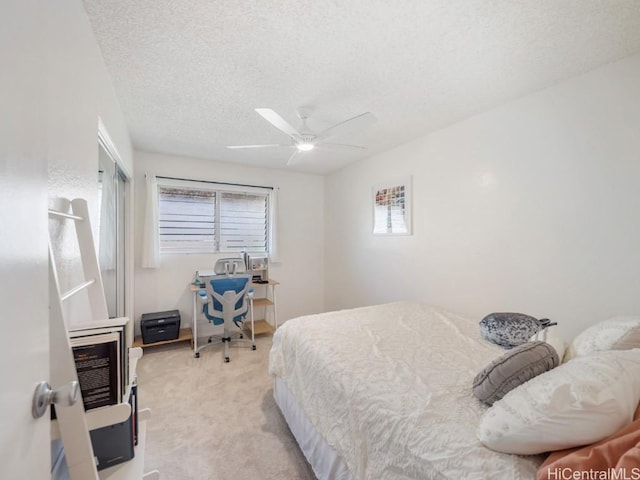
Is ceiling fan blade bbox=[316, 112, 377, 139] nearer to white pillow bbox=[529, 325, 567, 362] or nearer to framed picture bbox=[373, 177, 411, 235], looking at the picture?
framed picture bbox=[373, 177, 411, 235]

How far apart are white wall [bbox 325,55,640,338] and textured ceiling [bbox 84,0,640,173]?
0.22 m

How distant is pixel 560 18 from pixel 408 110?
1.08 meters

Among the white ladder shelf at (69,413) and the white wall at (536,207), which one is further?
the white wall at (536,207)

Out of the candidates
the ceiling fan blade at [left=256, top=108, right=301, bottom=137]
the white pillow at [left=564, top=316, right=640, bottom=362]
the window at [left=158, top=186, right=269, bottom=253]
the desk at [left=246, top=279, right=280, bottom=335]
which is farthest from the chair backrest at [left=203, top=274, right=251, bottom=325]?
the white pillow at [left=564, top=316, right=640, bottom=362]

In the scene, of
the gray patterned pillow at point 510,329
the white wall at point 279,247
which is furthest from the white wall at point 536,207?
the white wall at point 279,247

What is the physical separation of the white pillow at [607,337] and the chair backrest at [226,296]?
280 cm

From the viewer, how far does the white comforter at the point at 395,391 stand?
93cm

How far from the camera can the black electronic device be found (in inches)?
125

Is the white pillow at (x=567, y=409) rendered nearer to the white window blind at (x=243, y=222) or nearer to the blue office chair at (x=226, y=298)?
the blue office chair at (x=226, y=298)

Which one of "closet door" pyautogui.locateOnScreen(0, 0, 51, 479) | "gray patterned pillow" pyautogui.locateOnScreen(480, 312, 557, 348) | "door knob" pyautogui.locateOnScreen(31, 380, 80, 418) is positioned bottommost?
"gray patterned pillow" pyautogui.locateOnScreen(480, 312, 557, 348)

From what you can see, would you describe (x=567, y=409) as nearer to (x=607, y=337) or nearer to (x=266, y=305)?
(x=607, y=337)

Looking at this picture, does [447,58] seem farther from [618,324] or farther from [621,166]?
[618,324]

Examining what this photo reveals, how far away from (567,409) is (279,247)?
3759 millimetres

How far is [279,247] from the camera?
14.1 ft
